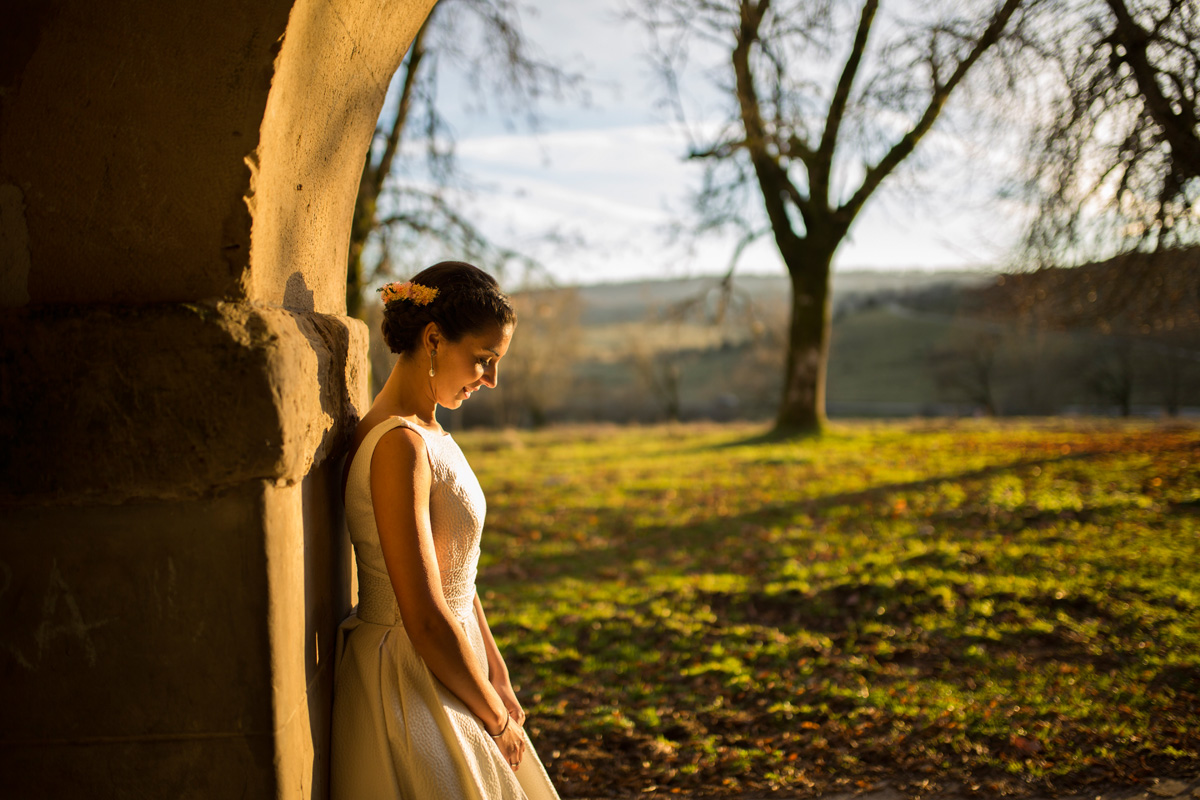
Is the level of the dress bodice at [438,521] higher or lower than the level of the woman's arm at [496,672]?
higher

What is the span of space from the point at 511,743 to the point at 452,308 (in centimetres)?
116

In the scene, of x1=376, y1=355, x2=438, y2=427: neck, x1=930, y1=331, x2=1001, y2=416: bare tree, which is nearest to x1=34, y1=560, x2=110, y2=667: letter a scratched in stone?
x1=376, y1=355, x2=438, y2=427: neck

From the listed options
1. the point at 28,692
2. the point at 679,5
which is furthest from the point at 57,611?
the point at 679,5

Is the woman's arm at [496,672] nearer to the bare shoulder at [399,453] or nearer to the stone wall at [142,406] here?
the bare shoulder at [399,453]

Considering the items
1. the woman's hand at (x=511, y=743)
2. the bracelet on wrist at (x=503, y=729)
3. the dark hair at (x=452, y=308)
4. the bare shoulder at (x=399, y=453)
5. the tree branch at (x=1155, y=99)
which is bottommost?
the woman's hand at (x=511, y=743)

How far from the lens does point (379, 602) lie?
2.10 metres

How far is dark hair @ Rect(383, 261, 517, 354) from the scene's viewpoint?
81.6 inches

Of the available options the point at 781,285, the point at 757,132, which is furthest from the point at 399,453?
the point at 781,285

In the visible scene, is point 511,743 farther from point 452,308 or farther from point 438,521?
point 452,308

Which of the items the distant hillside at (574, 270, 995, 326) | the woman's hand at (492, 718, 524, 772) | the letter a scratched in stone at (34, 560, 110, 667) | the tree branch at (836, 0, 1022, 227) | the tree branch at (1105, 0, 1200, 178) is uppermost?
the distant hillside at (574, 270, 995, 326)

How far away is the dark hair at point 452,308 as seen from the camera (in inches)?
81.6

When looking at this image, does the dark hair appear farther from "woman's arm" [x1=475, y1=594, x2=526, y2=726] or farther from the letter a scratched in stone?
the letter a scratched in stone

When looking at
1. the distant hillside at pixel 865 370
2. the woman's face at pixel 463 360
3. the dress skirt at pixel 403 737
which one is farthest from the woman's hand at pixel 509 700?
the distant hillside at pixel 865 370

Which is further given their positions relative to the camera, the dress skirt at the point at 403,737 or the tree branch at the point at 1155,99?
the tree branch at the point at 1155,99
